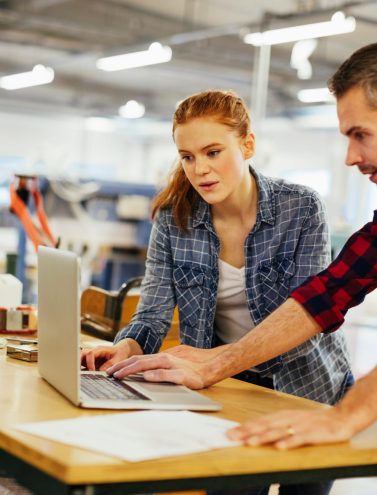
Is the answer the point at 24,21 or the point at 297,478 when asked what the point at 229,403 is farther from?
the point at 24,21

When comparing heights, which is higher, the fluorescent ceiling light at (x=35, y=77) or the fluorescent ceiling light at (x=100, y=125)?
the fluorescent ceiling light at (x=100, y=125)

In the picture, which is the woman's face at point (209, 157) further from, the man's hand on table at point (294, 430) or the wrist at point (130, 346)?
the man's hand on table at point (294, 430)

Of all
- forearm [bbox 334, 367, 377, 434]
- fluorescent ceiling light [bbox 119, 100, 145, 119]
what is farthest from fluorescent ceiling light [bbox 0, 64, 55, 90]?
forearm [bbox 334, 367, 377, 434]

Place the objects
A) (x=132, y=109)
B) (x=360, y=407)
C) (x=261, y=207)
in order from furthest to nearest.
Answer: (x=132, y=109)
(x=261, y=207)
(x=360, y=407)

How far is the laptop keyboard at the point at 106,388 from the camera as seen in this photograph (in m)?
1.74

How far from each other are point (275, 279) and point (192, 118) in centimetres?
49

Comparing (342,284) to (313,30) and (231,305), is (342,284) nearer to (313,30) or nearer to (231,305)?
(231,305)

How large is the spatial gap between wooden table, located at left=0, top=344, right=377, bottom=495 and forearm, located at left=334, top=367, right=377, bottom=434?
0.03 meters

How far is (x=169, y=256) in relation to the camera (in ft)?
8.17

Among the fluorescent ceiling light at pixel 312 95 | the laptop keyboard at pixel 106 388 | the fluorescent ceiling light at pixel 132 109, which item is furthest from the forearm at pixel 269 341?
the fluorescent ceiling light at pixel 132 109

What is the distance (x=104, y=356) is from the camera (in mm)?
2172

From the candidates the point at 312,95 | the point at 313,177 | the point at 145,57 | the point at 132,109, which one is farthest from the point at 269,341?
the point at 313,177

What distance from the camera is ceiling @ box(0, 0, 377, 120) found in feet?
40.9

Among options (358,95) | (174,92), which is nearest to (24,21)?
(174,92)
